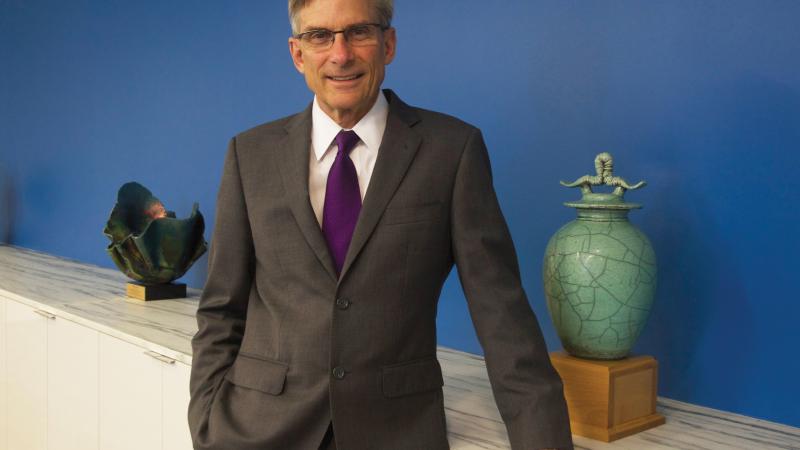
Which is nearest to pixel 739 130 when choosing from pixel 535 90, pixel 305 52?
pixel 535 90

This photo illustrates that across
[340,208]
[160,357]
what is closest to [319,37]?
[340,208]

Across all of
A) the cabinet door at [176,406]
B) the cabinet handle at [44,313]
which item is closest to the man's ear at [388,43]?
the cabinet door at [176,406]

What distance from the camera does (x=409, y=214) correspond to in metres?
1.26

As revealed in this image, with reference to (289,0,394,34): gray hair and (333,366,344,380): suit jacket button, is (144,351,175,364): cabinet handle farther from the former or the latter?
(289,0,394,34): gray hair

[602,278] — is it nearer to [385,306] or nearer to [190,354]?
[385,306]

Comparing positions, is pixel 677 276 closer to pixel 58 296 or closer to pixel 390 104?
pixel 390 104

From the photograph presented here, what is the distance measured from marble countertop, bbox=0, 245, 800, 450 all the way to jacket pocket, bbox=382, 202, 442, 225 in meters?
0.37

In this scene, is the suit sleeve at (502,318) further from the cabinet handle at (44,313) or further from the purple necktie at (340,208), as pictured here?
the cabinet handle at (44,313)

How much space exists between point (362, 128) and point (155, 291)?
1373mm

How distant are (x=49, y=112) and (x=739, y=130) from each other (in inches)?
122

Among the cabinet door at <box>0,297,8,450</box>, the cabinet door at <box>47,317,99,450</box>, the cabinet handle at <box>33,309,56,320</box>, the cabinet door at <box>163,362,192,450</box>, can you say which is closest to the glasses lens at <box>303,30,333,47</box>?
the cabinet door at <box>163,362,192,450</box>

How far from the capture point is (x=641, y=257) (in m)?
1.33

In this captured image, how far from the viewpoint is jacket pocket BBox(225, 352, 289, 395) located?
1309mm

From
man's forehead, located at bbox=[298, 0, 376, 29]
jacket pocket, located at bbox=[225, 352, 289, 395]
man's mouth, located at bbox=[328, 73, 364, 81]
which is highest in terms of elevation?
man's forehead, located at bbox=[298, 0, 376, 29]
